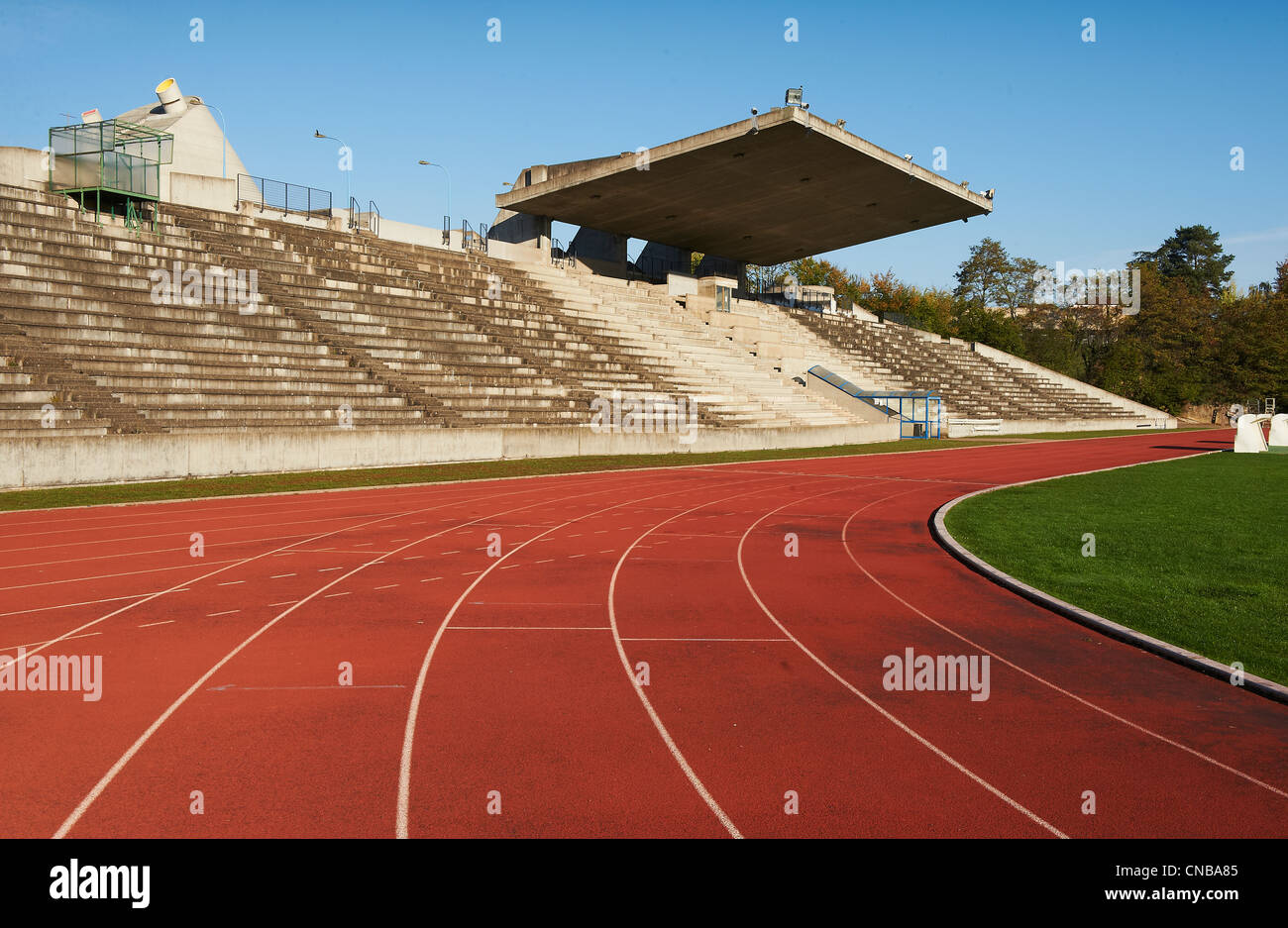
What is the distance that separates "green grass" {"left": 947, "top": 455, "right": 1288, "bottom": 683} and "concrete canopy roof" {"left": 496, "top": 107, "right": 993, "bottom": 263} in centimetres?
1835

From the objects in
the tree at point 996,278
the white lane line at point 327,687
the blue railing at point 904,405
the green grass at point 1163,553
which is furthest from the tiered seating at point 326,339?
the tree at point 996,278

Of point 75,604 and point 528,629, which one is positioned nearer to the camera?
point 528,629

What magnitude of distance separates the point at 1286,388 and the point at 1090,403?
20834 millimetres

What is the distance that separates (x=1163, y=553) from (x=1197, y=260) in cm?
11814

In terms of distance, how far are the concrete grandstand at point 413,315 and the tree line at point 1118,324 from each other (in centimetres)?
1506

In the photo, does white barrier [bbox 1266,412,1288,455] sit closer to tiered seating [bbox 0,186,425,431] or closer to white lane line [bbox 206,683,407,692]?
tiered seating [bbox 0,186,425,431]

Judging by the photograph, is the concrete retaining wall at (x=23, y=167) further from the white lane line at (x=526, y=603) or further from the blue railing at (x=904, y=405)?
the blue railing at (x=904, y=405)

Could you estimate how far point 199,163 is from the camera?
3034 centimetres

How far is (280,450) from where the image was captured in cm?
1916

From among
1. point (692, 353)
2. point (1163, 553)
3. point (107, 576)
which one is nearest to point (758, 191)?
point (692, 353)

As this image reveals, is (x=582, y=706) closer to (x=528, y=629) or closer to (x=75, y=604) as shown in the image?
(x=528, y=629)

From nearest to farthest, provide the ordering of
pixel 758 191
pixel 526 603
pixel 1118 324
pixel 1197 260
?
pixel 526 603 → pixel 758 191 → pixel 1118 324 → pixel 1197 260

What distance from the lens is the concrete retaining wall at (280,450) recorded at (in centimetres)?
1584
